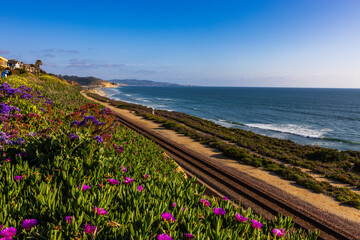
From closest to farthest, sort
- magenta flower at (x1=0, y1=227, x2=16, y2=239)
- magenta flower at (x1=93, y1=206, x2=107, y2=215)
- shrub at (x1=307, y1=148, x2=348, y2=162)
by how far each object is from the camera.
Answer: magenta flower at (x1=0, y1=227, x2=16, y2=239) < magenta flower at (x1=93, y1=206, x2=107, y2=215) < shrub at (x1=307, y1=148, x2=348, y2=162)

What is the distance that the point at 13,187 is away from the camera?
3021 mm

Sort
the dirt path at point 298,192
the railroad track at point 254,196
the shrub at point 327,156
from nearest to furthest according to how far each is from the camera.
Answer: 1. the railroad track at point 254,196
2. the dirt path at point 298,192
3. the shrub at point 327,156

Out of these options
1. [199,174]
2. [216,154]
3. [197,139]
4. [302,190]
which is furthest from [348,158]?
[199,174]

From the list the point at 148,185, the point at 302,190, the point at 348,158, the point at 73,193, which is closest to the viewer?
the point at 73,193

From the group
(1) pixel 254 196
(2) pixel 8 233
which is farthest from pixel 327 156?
(2) pixel 8 233

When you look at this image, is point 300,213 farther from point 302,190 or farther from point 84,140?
point 84,140

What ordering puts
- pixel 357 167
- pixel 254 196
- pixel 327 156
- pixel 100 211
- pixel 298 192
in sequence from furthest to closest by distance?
pixel 327 156
pixel 357 167
pixel 298 192
pixel 254 196
pixel 100 211

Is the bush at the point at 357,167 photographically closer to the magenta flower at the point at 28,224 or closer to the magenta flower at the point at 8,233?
the magenta flower at the point at 28,224

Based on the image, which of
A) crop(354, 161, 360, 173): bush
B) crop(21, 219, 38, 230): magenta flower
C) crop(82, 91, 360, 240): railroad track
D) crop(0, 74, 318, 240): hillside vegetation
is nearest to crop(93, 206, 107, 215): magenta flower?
crop(0, 74, 318, 240): hillside vegetation

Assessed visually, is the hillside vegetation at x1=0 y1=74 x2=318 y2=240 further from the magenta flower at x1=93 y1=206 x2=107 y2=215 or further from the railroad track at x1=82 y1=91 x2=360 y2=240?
the railroad track at x1=82 y1=91 x2=360 y2=240

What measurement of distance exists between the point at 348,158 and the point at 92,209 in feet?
79.1

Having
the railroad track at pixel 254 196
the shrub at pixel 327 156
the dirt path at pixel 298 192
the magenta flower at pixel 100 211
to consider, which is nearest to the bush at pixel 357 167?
the shrub at pixel 327 156

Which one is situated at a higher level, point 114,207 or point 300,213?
point 114,207

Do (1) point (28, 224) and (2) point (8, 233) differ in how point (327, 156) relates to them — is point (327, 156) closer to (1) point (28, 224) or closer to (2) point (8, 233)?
(1) point (28, 224)
